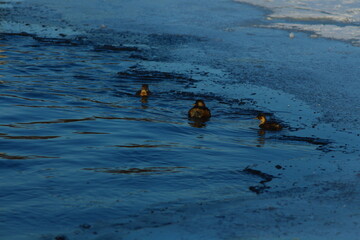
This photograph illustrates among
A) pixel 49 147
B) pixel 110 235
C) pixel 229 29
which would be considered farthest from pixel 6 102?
pixel 229 29

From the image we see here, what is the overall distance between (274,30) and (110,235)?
12.5 metres

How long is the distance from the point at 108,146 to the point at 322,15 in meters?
12.2

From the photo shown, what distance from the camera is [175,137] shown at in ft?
28.3

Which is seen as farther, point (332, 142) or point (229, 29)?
point (229, 29)

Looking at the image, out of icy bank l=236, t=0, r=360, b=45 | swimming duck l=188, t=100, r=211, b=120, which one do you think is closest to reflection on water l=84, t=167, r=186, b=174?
swimming duck l=188, t=100, r=211, b=120

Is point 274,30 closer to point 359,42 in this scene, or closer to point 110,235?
point 359,42

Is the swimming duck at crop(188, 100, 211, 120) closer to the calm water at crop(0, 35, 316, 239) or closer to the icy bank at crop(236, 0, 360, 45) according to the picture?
the calm water at crop(0, 35, 316, 239)

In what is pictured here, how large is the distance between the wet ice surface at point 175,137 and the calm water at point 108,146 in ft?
0.07

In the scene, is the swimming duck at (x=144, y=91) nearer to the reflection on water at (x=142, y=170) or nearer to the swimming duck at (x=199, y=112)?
the swimming duck at (x=199, y=112)

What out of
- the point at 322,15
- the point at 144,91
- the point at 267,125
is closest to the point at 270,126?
the point at 267,125

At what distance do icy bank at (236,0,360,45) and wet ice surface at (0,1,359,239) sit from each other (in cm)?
104

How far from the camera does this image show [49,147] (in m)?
7.71

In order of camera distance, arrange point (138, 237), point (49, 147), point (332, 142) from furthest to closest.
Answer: point (332, 142), point (49, 147), point (138, 237)

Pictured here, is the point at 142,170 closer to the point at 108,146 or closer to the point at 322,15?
the point at 108,146
